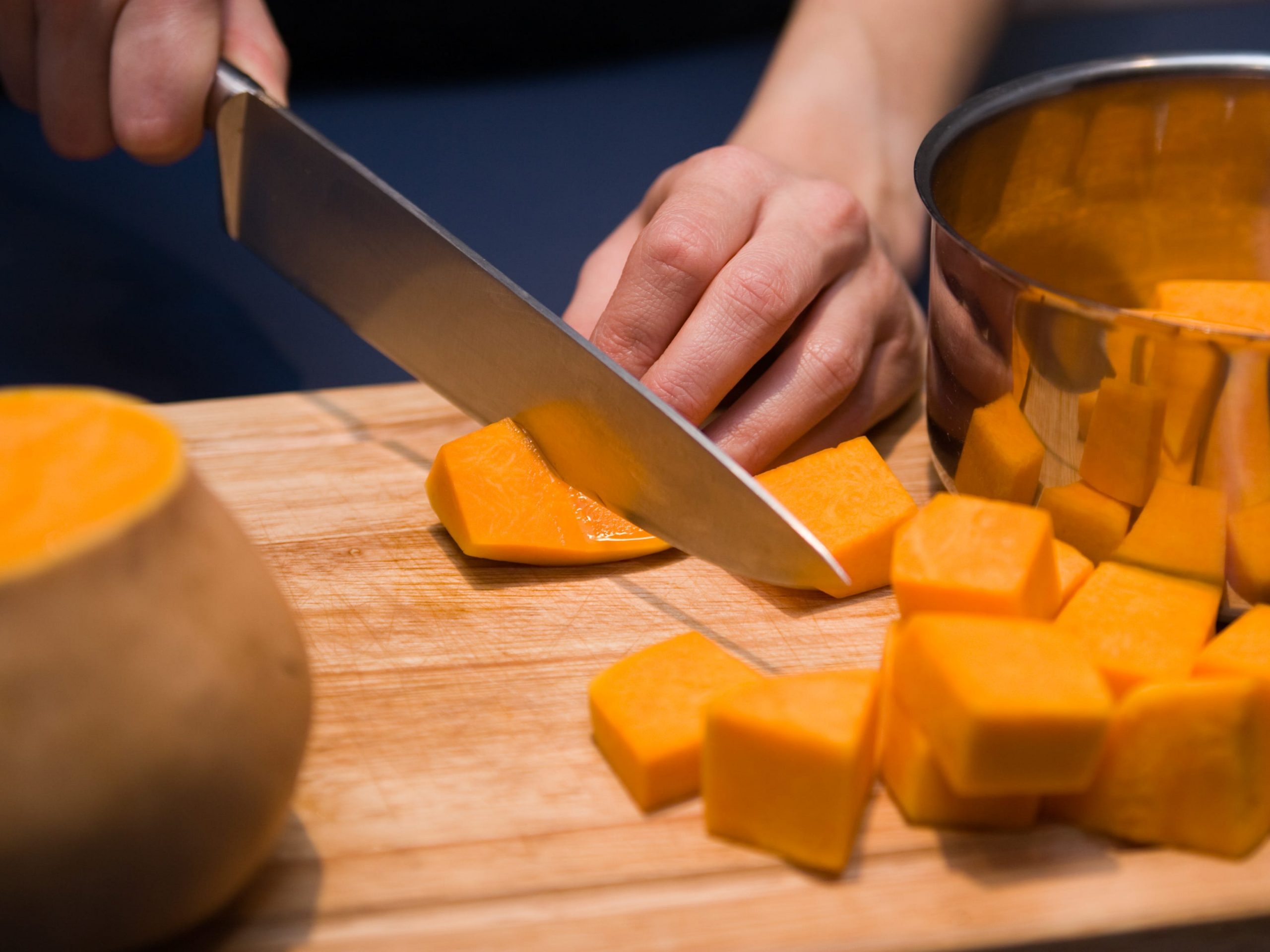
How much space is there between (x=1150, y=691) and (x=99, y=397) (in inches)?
31.3

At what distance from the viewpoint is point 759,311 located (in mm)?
1326

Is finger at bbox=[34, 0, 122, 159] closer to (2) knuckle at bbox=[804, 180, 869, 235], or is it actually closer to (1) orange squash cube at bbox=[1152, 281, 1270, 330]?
(2) knuckle at bbox=[804, 180, 869, 235]

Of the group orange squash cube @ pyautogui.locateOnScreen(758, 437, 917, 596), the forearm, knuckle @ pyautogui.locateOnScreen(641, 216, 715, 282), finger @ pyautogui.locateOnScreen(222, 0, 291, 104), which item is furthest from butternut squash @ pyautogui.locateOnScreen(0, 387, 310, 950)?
the forearm

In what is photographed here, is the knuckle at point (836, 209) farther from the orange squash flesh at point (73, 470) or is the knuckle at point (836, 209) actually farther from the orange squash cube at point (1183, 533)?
the orange squash flesh at point (73, 470)

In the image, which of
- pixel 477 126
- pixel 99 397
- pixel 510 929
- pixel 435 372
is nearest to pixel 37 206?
pixel 477 126

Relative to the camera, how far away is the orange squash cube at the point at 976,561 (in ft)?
3.07

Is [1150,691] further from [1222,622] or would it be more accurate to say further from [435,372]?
[435,372]

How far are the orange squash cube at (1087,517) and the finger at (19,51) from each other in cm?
149

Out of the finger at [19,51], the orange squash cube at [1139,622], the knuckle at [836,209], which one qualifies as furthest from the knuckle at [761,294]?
the finger at [19,51]

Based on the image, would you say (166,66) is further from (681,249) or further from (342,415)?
(681,249)

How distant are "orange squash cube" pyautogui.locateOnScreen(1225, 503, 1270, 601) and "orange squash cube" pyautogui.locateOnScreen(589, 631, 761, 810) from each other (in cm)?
46

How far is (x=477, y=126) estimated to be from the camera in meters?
2.34

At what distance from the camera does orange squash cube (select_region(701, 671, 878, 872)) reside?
855 millimetres

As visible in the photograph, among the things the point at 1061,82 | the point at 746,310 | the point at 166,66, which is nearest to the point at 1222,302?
the point at 1061,82
